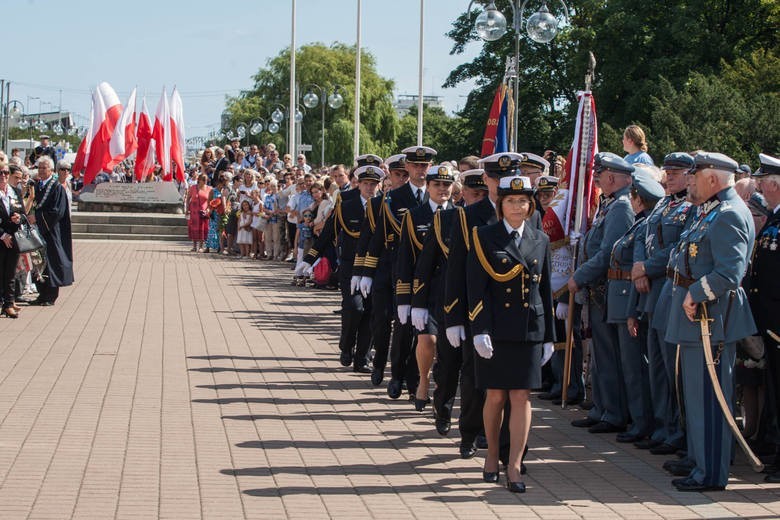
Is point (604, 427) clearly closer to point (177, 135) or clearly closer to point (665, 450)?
point (665, 450)

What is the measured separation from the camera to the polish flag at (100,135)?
3869cm

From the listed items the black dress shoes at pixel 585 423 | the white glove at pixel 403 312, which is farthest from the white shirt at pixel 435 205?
the black dress shoes at pixel 585 423

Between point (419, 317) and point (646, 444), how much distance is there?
189 cm

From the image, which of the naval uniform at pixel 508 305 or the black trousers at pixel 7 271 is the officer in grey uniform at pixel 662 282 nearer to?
the naval uniform at pixel 508 305

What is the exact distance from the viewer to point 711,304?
766cm

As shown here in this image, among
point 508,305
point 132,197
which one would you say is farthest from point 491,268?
point 132,197

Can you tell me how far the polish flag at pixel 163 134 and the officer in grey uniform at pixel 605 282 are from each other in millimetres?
31349

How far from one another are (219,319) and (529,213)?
9439 millimetres

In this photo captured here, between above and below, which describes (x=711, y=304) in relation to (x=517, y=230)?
below

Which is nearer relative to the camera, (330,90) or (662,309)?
(662,309)

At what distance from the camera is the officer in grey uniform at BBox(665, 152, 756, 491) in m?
7.49

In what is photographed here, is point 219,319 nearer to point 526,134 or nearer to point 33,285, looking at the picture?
point 33,285

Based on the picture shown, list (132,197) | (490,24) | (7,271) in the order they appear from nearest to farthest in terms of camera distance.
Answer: (7,271) < (490,24) < (132,197)

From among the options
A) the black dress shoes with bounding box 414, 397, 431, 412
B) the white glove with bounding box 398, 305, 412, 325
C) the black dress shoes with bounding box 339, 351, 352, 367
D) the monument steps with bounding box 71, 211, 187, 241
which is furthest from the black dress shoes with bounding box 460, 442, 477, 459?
the monument steps with bounding box 71, 211, 187, 241
